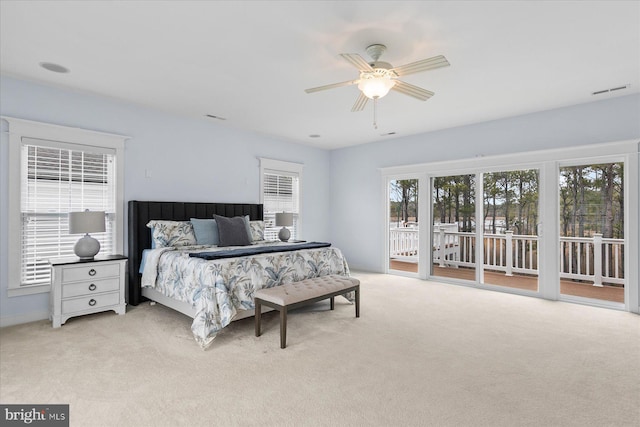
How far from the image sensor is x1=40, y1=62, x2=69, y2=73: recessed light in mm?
3209

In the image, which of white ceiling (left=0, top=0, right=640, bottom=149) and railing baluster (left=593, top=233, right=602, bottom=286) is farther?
railing baluster (left=593, top=233, right=602, bottom=286)

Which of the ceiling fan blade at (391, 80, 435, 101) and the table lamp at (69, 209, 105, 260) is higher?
the ceiling fan blade at (391, 80, 435, 101)

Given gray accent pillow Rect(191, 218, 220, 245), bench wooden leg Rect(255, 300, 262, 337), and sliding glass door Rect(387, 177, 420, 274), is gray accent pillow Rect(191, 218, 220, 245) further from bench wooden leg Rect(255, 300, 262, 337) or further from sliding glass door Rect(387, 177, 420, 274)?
sliding glass door Rect(387, 177, 420, 274)

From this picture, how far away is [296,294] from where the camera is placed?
10.4ft

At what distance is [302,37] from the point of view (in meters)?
2.71

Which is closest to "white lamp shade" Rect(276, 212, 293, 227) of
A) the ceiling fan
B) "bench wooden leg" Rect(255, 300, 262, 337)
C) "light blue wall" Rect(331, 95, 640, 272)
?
"light blue wall" Rect(331, 95, 640, 272)

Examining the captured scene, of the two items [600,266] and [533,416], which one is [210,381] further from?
[600,266]

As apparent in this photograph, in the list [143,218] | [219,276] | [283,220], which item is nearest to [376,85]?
[219,276]

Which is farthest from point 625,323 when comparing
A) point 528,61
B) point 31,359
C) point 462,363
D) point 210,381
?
point 31,359

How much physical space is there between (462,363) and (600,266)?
11.2 ft

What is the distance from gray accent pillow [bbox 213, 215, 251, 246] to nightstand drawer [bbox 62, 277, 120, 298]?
1.30 m

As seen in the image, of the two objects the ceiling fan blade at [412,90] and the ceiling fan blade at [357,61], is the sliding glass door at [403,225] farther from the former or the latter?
the ceiling fan blade at [357,61]

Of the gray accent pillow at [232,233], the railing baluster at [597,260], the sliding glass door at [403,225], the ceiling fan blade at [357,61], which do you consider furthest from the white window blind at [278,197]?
the railing baluster at [597,260]

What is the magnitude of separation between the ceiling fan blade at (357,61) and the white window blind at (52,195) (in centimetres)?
340
